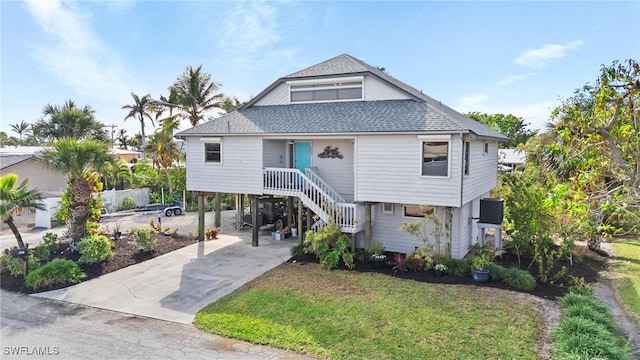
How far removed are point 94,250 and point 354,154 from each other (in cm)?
978

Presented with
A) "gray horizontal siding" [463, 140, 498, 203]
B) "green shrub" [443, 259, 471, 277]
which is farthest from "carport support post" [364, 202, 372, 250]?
"gray horizontal siding" [463, 140, 498, 203]

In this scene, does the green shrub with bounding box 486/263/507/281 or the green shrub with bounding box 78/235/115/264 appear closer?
the green shrub with bounding box 486/263/507/281

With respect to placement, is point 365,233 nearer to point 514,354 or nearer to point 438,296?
point 438,296

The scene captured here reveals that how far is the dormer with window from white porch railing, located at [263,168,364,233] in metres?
3.97

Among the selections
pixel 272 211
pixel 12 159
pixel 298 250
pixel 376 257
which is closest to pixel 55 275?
pixel 298 250

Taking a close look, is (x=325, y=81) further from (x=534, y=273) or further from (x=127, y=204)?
(x=127, y=204)

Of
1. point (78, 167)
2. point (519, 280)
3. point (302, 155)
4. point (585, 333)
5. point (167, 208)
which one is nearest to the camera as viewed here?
point (585, 333)

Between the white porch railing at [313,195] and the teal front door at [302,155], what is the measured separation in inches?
60.7

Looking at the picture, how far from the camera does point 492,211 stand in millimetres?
14164

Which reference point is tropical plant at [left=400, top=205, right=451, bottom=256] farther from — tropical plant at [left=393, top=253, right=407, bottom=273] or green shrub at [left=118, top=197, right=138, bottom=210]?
green shrub at [left=118, top=197, right=138, bottom=210]

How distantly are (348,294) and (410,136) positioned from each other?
222 inches

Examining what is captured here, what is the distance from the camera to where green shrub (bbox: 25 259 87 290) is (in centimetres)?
1152

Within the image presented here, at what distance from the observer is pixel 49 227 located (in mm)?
20438

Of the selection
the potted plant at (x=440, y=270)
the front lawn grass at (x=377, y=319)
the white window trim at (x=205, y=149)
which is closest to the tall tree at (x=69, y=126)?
the white window trim at (x=205, y=149)
